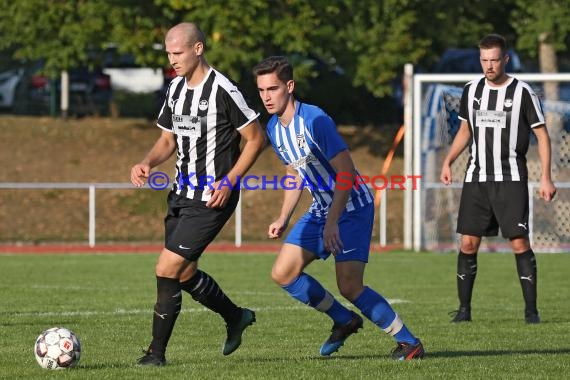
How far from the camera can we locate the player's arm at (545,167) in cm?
958

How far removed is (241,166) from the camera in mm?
7184

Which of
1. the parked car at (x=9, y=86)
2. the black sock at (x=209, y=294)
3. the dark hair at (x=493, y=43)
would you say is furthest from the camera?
the parked car at (x=9, y=86)

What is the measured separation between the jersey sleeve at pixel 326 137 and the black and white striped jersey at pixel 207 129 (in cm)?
36

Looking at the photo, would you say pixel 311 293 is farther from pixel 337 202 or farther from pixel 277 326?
pixel 277 326

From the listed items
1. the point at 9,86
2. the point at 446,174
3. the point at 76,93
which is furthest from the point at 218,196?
the point at 9,86

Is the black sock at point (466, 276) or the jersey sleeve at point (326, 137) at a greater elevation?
the jersey sleeve at point (326, 137)

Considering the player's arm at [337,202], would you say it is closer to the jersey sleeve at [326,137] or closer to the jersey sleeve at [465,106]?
the jersey sleeve at [326,137]

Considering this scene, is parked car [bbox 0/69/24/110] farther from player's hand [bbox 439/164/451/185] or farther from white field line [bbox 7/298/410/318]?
player's hand [bbox 439/164/451/185]

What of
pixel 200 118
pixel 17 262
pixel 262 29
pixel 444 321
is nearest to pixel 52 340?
pixel 200 118

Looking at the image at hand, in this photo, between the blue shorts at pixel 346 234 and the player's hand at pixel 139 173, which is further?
the blue shorts at pixel 346 234

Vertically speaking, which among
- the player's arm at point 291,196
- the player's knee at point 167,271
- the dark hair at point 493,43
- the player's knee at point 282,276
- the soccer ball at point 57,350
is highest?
the dark hair at point 493,43

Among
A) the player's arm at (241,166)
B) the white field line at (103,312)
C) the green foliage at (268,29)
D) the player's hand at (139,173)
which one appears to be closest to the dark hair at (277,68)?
the player's arm at (241,166)

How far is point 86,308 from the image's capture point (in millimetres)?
11117

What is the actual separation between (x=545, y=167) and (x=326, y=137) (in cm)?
301
